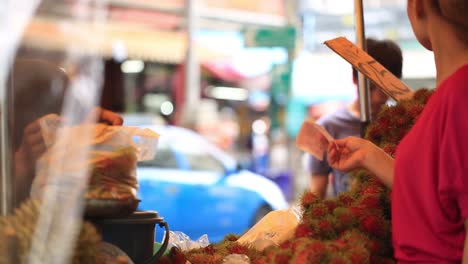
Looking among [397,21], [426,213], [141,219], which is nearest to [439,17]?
[426,213]

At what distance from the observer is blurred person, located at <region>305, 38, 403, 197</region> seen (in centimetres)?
384

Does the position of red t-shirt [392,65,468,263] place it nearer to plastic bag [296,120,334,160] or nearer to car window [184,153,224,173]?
plastic bag [296,120,334,160]

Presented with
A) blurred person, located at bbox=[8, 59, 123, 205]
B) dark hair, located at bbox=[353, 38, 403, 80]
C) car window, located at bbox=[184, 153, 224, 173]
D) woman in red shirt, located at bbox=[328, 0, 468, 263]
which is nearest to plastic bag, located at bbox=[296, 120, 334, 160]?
woman in red shirt, located at bbox=[328, 0, 468, 263]

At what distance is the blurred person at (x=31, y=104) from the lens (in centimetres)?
169

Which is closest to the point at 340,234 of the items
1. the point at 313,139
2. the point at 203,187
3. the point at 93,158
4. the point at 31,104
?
the point at 313,139

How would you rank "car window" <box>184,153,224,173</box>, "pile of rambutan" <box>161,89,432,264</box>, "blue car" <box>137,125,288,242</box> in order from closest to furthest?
"pile of rambutan" <box>161,89,432,264</box> → "blue car" <box>137,125,288,242</box> → "car window" <box>184,153,224,173</box>

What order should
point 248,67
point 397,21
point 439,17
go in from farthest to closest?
point 248,67, point 397,21, point 439,17

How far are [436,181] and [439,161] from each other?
47mm

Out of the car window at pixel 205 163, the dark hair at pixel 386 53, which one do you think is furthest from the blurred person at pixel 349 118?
the car window at pixel 205 163

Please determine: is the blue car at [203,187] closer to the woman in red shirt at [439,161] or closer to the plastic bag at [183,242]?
the plastic bag at [183,242]

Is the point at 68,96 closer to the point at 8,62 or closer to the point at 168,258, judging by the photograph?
the point at 8,62

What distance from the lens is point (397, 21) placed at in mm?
13297

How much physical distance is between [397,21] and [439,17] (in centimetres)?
1178

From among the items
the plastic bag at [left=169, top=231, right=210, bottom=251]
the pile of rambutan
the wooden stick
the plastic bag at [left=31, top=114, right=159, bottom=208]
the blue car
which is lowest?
the blue car
